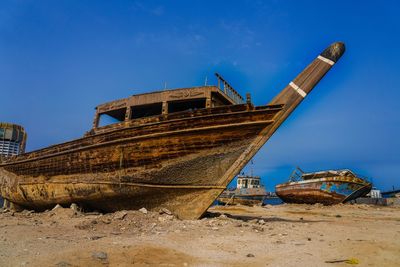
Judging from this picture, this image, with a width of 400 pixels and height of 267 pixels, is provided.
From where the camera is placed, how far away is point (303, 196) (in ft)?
75.7

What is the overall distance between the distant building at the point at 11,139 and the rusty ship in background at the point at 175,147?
14272 millimetres

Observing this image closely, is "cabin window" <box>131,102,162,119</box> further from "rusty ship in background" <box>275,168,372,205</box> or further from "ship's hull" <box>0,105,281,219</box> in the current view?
"rusty ship in background" <box>275,168,372,205</box>

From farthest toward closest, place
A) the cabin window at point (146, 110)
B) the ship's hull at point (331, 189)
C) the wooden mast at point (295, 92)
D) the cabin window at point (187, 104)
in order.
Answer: the ship's hull at point (331, 189), the cabin window at point (146, 110), the cabin window at point (187, 104), the wooden mast at point (295, 92)

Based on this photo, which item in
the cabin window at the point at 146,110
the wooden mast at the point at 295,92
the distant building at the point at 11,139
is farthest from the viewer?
the distant building at the point at 11,139

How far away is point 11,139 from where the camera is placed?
22.1 meters

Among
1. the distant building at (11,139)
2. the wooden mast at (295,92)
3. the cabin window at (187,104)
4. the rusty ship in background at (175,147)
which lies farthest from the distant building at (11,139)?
the wooden mast at (295,92)

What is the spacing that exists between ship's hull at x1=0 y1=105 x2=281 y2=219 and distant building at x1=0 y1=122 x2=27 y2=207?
14609 millimetres

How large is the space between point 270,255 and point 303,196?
64.8 ft

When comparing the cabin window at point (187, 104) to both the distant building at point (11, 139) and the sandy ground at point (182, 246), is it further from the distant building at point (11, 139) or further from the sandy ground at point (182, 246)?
the distant building at point (11, 139)

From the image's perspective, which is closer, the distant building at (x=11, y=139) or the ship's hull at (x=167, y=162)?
the ship's hull at (x=167, y=162)

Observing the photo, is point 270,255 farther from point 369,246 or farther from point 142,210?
point 142,210

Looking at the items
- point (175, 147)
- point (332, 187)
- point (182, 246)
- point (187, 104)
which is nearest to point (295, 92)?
point (187, 104)

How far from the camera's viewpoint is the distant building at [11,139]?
2186cm

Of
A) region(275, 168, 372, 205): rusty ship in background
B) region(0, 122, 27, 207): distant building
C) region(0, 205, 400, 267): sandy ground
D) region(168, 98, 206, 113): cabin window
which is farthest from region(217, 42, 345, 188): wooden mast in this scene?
region(0, 122, 27, 207): distant building
